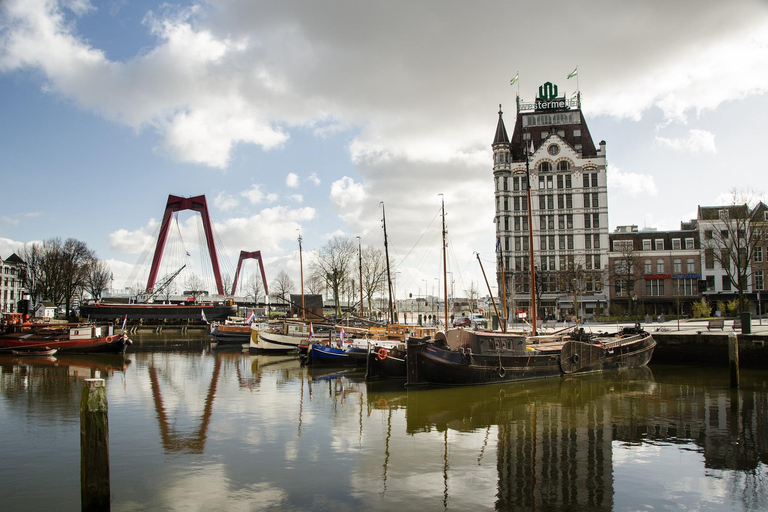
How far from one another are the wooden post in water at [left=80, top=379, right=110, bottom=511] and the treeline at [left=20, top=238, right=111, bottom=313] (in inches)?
2991

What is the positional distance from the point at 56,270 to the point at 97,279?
19589 mm

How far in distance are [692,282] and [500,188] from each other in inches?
980

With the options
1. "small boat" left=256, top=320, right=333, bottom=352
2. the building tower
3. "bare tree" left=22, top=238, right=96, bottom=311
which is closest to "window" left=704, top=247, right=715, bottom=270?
the building tower

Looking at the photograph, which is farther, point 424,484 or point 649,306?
point 649,306

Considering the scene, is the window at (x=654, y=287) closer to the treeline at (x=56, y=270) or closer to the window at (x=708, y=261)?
the window at (x=708, y=261)

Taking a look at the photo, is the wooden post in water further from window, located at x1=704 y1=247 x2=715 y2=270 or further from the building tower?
window, located at x1=704 y1=247 x2=715 y2=270

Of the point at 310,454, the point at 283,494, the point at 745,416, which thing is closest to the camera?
the point at 283,494

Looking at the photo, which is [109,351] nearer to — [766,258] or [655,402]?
[655,402]

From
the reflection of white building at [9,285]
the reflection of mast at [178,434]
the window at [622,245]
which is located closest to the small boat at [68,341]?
the reflection of mast at [178,434]

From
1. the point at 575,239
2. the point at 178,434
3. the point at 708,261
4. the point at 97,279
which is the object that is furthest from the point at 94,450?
the point at 97,279

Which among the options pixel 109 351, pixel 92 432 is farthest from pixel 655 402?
pixel 109 351

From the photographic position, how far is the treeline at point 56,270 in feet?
248

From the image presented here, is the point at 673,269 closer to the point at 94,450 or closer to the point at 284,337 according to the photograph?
the point at 284,337

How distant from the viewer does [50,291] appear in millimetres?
75938
